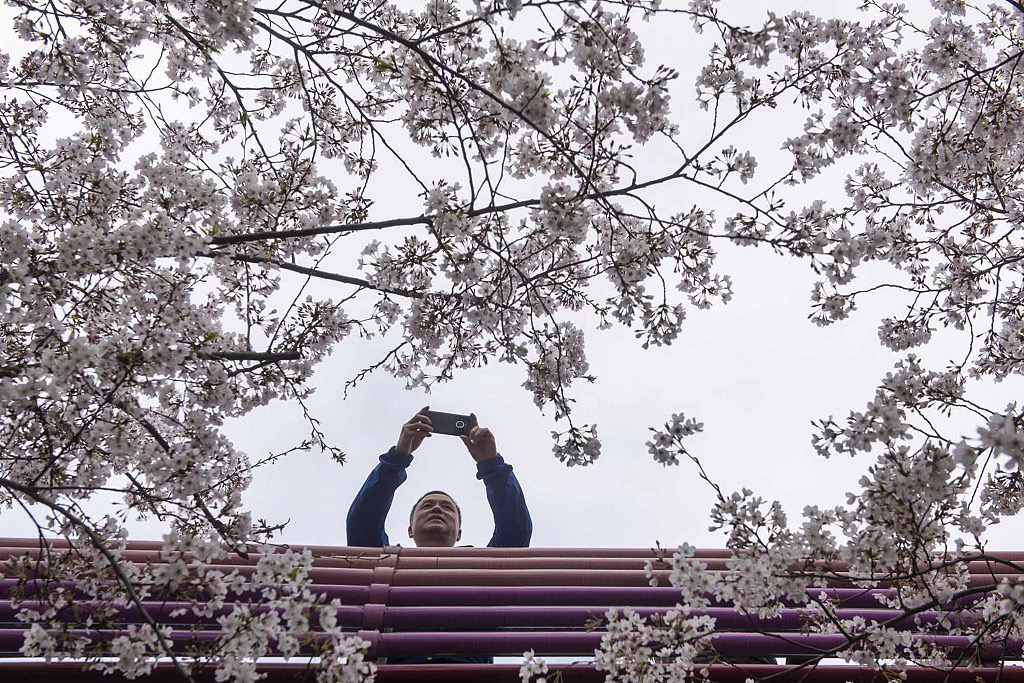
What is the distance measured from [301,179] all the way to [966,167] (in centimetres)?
387

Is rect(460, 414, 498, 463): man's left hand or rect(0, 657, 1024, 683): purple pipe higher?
rect(460, 414, 498, 463): man's left hand

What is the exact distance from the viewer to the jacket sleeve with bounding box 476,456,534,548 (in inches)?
214

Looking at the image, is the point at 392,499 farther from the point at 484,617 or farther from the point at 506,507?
the point at 484,617

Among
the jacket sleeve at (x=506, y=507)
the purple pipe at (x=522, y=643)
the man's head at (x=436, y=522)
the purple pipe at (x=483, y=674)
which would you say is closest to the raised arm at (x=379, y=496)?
the man's head at (x=436, y=522)

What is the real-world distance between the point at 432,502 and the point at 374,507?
0.79 metres

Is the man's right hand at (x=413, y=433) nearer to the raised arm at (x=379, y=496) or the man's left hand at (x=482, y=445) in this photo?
the raised arm at (x=379, y=496)

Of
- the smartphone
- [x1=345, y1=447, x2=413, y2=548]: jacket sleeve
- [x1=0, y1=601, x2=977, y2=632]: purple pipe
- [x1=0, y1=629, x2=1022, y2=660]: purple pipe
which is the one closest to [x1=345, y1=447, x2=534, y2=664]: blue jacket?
[x1=345, y1=447, x2=413, y2=548]: jacket sleeve

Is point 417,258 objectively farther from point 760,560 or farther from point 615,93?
point 760,560

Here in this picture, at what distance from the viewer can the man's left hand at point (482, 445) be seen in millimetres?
5625

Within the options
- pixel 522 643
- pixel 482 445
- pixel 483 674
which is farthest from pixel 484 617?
pixel 482 445

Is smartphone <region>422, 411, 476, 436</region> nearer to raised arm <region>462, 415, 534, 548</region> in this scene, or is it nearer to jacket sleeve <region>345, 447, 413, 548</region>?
raised arm <region>462, 415, 534, 548</region>

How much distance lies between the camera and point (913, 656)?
3037 mm

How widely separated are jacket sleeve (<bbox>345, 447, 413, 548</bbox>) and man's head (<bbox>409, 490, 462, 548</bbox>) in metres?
0.44

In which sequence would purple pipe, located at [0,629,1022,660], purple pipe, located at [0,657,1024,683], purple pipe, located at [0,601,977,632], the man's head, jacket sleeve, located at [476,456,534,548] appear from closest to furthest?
purple pipe, located at [0,657,1024,683] < purple pipe, located at [0,629,1022,660] < purple pipe, located at [0,601,977,632] < jacket sleeve, located at [476,456,534,548] < the man's head
